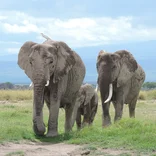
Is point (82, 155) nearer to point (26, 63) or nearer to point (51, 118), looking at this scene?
point (51, 118)

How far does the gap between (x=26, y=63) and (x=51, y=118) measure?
1.39 m

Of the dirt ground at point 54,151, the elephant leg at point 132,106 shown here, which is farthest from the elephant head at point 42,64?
the elephant leg at point 132,106

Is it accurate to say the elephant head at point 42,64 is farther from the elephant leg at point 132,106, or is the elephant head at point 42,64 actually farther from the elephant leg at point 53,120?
the elephant leg at point 132,106

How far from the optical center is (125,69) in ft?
45.3

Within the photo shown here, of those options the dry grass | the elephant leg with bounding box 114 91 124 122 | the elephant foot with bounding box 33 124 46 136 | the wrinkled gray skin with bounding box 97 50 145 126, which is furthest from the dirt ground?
the dry grass

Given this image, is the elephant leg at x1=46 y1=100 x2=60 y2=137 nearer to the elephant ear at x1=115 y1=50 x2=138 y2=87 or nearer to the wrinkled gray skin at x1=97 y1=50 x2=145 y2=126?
the wrinkled gray skin at x1=97 y1=50 x2=145 y2=126

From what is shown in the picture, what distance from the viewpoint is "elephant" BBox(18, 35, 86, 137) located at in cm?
1062

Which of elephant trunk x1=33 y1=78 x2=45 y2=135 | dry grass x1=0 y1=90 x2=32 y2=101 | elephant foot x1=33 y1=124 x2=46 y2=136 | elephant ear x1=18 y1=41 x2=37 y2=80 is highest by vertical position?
elephant ear x1=18 y1=41 x2=37 y2=80

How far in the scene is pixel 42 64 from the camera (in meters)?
10.6

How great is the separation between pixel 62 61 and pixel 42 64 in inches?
35.0

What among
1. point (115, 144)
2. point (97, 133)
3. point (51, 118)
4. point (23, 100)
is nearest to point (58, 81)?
point (51, 118)

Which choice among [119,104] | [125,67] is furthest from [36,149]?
[125,67]

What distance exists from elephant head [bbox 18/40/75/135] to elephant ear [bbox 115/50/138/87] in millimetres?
2138

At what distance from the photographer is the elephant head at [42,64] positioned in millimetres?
10570
